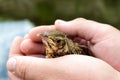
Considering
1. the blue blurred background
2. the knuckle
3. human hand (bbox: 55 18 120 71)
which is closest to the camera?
the knuckle

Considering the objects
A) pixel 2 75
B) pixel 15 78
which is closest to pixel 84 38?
pixel 15 78

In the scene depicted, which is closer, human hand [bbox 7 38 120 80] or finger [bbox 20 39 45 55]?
human hand [bbox 7 38 120 80]

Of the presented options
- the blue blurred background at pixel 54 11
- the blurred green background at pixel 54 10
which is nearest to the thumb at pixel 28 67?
the blue blurred background at pixel 54 11

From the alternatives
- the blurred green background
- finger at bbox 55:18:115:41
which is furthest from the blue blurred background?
finger at bbox 55:18:115:41

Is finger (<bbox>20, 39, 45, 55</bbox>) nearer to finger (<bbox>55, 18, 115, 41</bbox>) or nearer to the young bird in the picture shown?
finger (<bbox>55, 18, 115, 41</bbox>)

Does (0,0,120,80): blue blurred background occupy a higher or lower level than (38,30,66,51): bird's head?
higher

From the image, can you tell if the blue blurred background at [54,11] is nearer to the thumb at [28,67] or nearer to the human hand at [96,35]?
the human hand at [96,35]

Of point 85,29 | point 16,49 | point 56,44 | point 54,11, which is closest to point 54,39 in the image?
point 56,44
